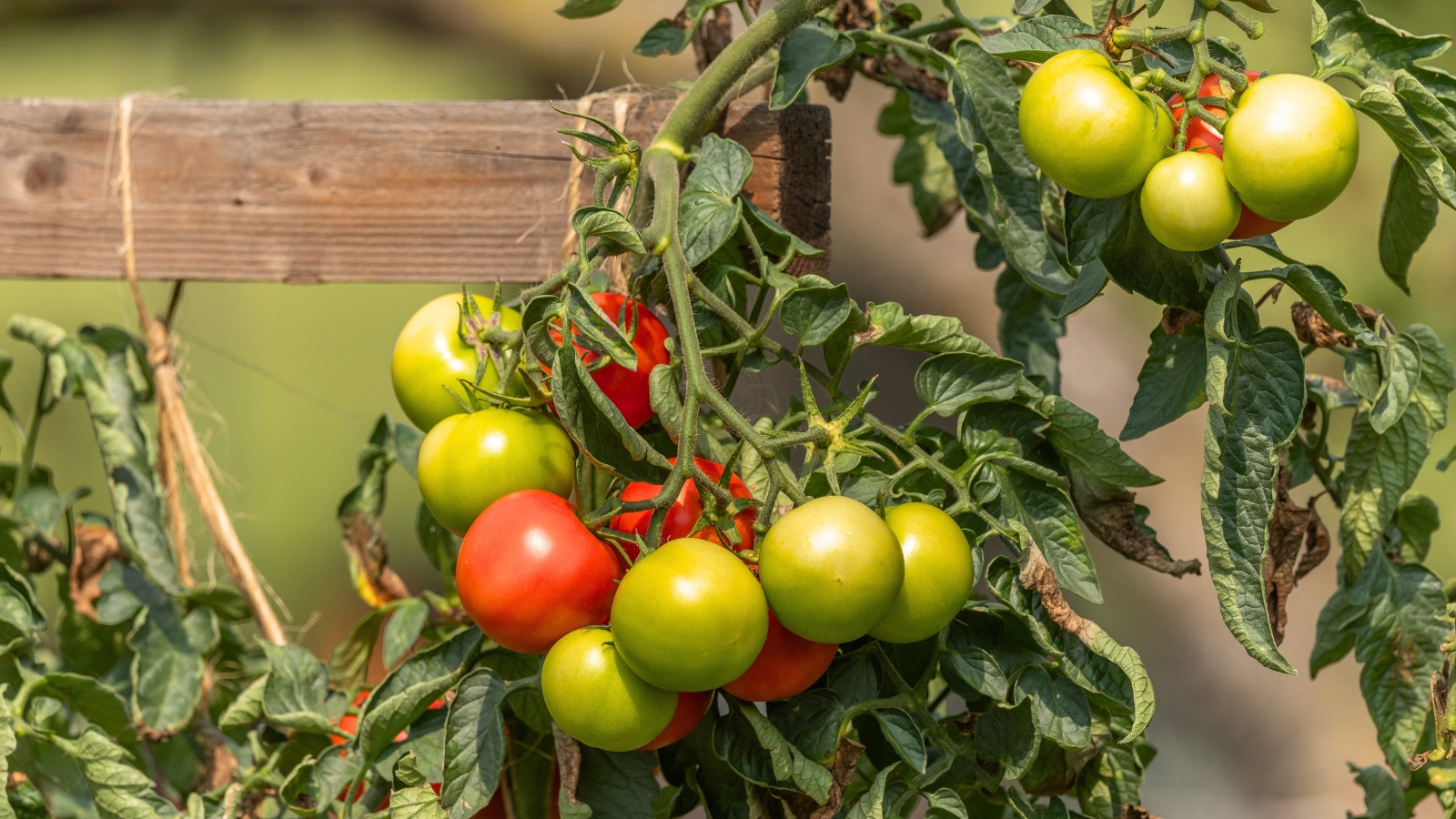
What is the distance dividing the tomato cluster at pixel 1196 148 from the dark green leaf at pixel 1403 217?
0.11m

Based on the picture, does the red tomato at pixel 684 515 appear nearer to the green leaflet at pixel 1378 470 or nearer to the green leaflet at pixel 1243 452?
the green leaflet at pixel 1243 452

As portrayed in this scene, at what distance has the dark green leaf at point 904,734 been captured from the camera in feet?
1.35

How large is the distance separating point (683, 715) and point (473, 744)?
0.11 m

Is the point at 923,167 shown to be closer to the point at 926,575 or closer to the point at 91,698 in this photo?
the point at 926,575

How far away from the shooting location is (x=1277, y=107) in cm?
35

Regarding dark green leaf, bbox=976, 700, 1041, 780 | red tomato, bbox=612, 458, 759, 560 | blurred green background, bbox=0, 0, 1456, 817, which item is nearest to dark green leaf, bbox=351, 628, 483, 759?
red tomato, bbox=612, 458, 759, 560

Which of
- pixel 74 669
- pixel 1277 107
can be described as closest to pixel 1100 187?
Result: pixel 1277 107

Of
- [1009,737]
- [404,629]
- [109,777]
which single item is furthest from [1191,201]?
[109,777]

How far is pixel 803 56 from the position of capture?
51 centimetres

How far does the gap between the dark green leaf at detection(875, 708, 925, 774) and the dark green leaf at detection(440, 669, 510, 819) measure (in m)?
0.17

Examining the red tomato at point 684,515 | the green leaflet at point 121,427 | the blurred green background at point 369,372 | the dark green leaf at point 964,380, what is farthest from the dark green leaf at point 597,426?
the blurred green background at point 369,372

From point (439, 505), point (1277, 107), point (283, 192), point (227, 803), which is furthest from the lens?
point (283, 192)

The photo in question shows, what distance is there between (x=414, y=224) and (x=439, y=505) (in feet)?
1.01

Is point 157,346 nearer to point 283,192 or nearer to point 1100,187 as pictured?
point 283,192
